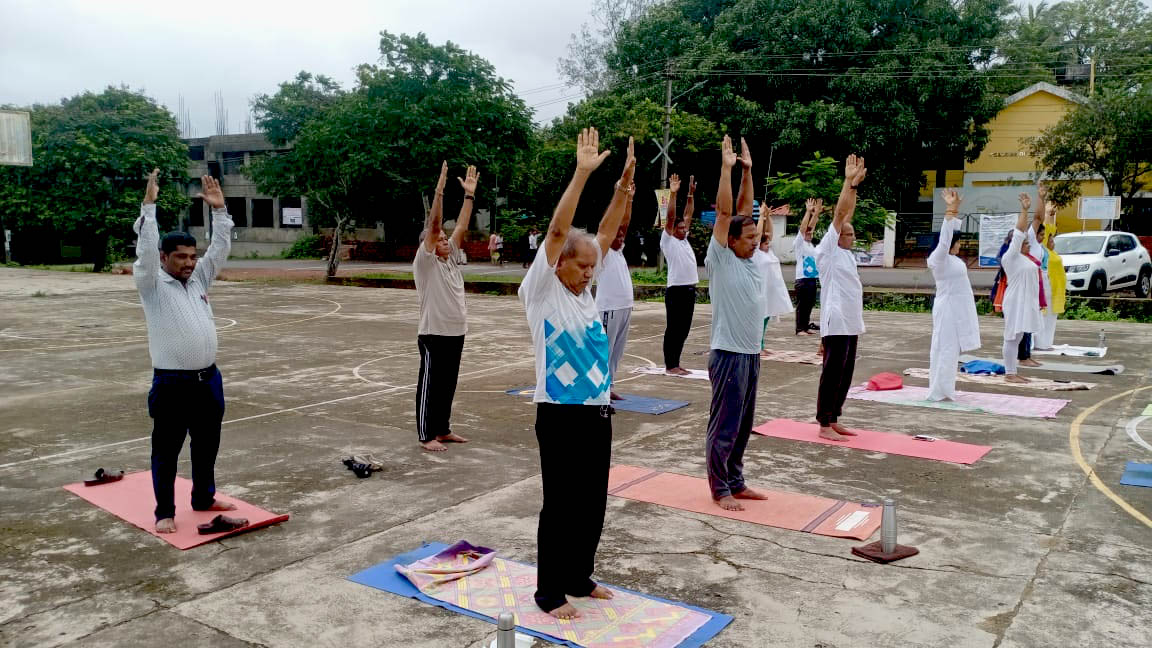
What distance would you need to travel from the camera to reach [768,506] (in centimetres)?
609

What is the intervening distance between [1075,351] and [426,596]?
12.1 m

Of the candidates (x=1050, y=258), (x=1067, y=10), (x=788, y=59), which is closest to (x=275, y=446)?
(x=1050, y=258)

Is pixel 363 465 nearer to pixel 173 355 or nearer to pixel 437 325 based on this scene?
pixel 437 325

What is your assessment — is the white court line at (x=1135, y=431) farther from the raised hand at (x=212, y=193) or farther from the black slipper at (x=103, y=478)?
the black slipper at (x=103, y=478)

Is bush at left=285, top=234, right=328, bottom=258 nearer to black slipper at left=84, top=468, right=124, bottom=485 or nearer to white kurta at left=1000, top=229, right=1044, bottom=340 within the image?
white kurta at left=1000, top=229, right=1044, bottom=340

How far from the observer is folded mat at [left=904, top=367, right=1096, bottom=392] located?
420 inches

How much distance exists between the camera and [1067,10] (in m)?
49.6

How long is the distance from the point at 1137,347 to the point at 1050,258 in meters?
2.70

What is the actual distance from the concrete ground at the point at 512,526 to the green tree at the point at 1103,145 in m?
20.6

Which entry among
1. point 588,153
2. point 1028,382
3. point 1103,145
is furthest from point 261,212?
point 588,153

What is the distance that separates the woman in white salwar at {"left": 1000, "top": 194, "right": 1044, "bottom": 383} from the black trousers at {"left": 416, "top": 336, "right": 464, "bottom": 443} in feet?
23.3

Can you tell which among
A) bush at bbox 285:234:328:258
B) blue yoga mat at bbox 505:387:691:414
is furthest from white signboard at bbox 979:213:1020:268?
bush at bbox 285:234:328:258

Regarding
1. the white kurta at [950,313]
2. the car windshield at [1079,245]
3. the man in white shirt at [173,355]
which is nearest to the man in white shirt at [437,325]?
the man in white shirt at [173,355]

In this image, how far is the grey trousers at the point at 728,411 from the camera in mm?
5973
